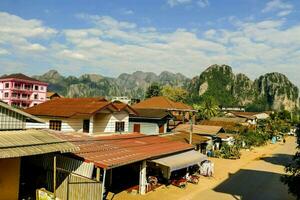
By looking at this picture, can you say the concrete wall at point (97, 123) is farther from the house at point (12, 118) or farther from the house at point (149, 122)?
the house at point (12, 118)

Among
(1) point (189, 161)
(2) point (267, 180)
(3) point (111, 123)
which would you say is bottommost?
(2) point (267, 180)

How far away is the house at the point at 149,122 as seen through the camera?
1480 inches

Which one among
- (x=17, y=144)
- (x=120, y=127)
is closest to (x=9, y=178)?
(x=17, y=144)

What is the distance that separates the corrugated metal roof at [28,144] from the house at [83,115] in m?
10.0

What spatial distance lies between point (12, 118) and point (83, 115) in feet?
36.3

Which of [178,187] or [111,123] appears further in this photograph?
[111,123]

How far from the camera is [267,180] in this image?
30.6 meters

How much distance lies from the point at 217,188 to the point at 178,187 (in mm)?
3277

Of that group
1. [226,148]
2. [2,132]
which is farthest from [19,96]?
[2,132]

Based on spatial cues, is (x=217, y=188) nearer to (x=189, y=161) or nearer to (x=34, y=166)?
(x=189, y=161)

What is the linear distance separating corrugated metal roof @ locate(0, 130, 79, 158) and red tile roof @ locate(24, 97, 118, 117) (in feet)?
33.2

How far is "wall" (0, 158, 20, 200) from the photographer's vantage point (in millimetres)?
15898

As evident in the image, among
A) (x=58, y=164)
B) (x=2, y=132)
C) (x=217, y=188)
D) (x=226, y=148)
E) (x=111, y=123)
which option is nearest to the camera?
(x=2, y=132)

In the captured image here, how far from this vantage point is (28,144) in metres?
15.0
